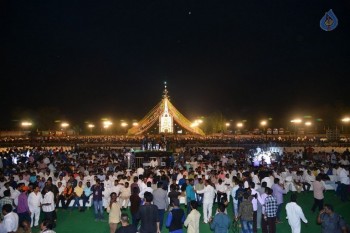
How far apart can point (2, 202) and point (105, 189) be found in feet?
13.9

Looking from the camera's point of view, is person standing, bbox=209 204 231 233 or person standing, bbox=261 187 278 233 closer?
person standing, bbox=209 204 231 233

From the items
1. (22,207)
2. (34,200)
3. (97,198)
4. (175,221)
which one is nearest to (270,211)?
(175,221)

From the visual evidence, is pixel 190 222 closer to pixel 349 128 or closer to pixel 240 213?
pixel 240 213

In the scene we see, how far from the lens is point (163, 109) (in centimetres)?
6769

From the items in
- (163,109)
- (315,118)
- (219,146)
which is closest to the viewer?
(219,146)

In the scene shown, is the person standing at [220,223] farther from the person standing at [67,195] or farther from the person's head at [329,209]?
the person standing at [67,195]

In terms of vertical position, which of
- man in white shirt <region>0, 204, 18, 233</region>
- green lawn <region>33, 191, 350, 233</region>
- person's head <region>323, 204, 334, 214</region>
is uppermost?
person's head <region>323, 204, 334, 214</region>

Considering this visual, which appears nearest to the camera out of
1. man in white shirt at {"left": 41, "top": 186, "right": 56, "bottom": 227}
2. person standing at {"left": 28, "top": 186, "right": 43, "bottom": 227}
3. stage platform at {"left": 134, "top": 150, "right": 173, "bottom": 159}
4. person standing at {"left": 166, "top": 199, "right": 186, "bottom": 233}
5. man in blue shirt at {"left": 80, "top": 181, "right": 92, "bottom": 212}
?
person standing at {"left": 166, "top": 199, "right": 186, "bottom": 233}

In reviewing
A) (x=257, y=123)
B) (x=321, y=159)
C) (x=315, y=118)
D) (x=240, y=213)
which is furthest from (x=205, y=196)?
(x=257, y=123)

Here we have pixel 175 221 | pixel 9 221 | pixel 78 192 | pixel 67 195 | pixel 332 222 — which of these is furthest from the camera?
pixel 78 192

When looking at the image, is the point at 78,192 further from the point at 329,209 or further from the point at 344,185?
the point at 344,185

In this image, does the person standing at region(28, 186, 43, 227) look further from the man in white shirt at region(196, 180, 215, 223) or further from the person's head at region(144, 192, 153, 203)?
the man in white shirt at region(196, 180, 215, 223)

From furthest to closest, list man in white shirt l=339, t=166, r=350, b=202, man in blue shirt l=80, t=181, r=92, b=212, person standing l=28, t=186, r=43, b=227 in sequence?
1. man in white shirt l=339, t=166, r=350, b=202
2. man in blue shirt l=80, t=181, r=92, b=212
3. person standing l=28, t=186, r=43, b=227

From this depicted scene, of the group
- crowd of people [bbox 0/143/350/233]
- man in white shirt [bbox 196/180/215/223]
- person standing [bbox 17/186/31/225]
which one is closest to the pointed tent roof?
crowd of people [bbox 0/143/350/233]
